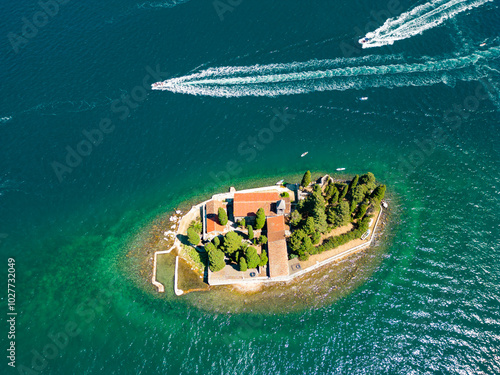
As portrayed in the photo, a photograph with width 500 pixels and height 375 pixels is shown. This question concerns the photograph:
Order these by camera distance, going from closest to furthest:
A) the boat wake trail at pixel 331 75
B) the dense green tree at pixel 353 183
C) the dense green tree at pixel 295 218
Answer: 1. the dense green tree at pixel 295 218
2. the dense green tree at pixel 353 183
3. the boat wake trail at pixel 331 75

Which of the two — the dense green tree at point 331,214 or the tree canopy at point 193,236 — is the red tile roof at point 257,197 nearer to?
the tree canopy at point 193,236

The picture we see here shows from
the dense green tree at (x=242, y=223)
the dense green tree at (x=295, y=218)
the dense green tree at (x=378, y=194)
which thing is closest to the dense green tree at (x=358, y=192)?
the dense green tree at (x=378, y=194)

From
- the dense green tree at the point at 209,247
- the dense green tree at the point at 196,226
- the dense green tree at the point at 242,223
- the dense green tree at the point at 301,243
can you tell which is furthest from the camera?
the dense green tree at the point at 196,226

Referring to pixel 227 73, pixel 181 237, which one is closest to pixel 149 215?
pixel 181 237

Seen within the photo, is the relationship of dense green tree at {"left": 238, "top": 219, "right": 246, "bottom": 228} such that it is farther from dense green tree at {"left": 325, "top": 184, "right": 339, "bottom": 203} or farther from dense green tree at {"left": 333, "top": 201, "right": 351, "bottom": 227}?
dense green tree at {"left": 325, "top": 184, "right": 339, "bottom": 203}

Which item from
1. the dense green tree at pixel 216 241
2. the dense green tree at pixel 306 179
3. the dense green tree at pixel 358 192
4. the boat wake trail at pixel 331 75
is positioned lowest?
the dense green tree at pixel 358 192

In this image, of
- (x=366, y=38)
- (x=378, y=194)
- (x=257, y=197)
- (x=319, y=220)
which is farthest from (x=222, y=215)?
(x=366, y=38)

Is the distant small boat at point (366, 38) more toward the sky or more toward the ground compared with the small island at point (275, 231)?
more toward the sky

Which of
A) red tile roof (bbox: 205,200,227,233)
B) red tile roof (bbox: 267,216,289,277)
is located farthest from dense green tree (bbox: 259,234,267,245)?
red tile roof (bbox: 205,200,227,233)
